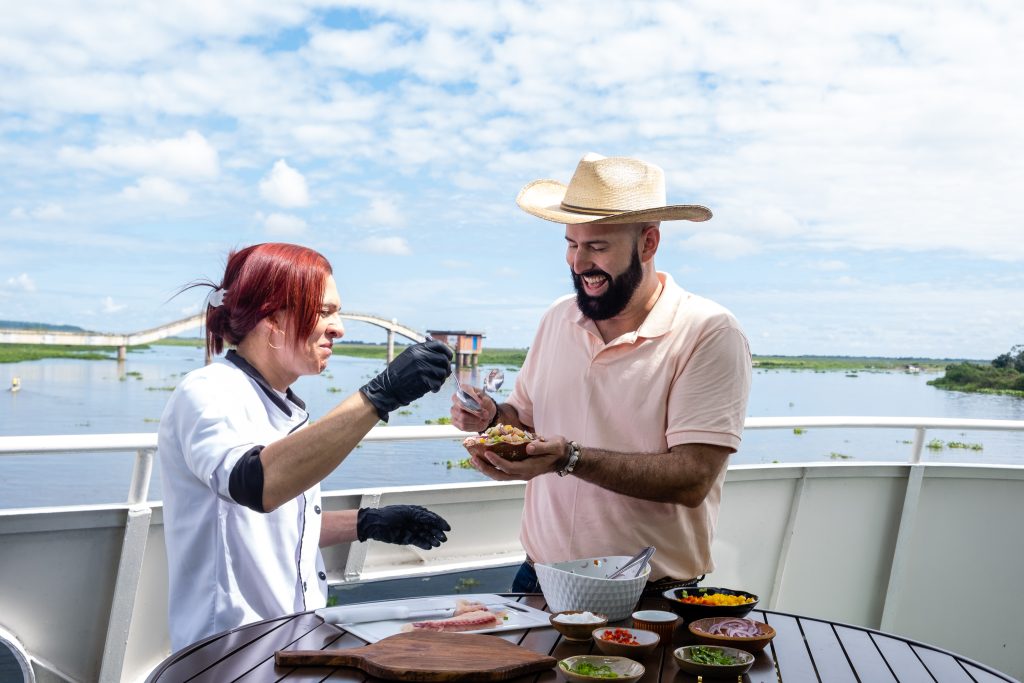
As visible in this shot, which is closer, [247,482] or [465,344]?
[247,482]

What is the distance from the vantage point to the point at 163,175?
6581 centimetres

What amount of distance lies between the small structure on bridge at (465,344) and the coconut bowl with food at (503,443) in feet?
1.06

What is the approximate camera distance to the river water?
2.91 meters

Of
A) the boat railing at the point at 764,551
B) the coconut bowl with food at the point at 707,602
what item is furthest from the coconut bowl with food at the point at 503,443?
the boat railing at the point at 764,551

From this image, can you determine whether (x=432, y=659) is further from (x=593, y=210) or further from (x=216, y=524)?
(x=593, y=210)

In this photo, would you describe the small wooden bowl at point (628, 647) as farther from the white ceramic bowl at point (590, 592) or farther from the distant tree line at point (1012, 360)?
the distant tree line at point (1012, 360)

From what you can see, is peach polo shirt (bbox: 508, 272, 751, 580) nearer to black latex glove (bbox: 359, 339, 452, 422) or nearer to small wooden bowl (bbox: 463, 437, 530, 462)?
small wooden bowl (bbox: 463, 437, 530, 462)

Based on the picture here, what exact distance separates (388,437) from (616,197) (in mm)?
990

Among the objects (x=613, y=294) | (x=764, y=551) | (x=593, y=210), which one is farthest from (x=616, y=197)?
(x=764, y=551)

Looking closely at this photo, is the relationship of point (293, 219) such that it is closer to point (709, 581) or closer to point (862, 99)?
point (862, 99)

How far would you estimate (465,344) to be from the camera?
2879 millimetres

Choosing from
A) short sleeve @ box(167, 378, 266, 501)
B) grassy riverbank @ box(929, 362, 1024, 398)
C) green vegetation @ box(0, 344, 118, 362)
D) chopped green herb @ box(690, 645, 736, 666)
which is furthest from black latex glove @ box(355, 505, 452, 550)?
green vegetation @ box(0, 344, 118, 362)

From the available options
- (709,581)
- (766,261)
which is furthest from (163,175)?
(709,581)

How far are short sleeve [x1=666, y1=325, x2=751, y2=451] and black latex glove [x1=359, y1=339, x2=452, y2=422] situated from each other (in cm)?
57
